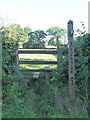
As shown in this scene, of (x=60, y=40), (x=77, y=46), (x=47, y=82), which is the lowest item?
(x=47, y=82)

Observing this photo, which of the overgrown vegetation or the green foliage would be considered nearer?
the overgrown vegetation

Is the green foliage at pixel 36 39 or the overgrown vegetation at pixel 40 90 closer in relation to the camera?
the overgrown vegetation at pixel 40 90

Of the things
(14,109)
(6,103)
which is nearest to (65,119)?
(14,109)

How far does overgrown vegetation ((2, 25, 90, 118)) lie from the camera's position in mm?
2365

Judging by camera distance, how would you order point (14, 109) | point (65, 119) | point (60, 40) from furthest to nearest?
point (60, 40) → point (14, 109) → point (65, 119)

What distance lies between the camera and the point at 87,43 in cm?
298

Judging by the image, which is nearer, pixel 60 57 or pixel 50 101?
pixel 50 101

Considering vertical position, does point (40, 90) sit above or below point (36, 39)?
below

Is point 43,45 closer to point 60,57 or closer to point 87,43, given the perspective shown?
point 60,57

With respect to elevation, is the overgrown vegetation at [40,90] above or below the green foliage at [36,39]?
below

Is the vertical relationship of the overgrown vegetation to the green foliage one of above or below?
below

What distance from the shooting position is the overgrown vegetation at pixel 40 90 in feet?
7.76

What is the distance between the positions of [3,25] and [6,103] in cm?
207

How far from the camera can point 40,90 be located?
331 centimetres
